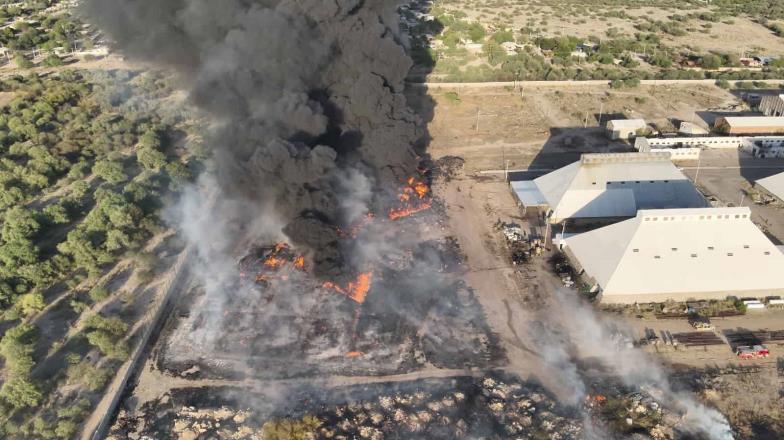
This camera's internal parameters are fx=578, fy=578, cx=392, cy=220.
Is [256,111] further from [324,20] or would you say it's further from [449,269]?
[449,269]

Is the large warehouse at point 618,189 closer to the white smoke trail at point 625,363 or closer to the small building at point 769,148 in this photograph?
the white smoke trail at point 625,363

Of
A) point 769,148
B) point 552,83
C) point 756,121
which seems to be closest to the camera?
point 769,148

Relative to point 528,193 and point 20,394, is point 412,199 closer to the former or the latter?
point 528,193

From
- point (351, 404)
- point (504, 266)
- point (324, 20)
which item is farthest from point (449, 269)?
point (324, 20)

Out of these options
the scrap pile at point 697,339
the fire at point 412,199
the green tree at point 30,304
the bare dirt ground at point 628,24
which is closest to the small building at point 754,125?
the bare dirt ground at point 628,24

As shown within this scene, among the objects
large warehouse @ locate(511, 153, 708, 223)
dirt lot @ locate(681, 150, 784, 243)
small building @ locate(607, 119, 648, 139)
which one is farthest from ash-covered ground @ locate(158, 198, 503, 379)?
small building @ locate(607, 119, 648, 139)

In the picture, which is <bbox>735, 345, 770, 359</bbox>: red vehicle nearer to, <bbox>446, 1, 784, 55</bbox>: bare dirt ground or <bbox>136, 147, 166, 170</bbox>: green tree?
<bbox>136, 147, 166, 170</bbox>: green tree

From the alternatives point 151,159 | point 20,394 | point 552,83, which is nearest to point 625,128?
point 552,83

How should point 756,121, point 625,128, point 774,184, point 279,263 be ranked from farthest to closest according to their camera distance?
point 756,121 → point 625,128 → point 774,184 → point 279,263
